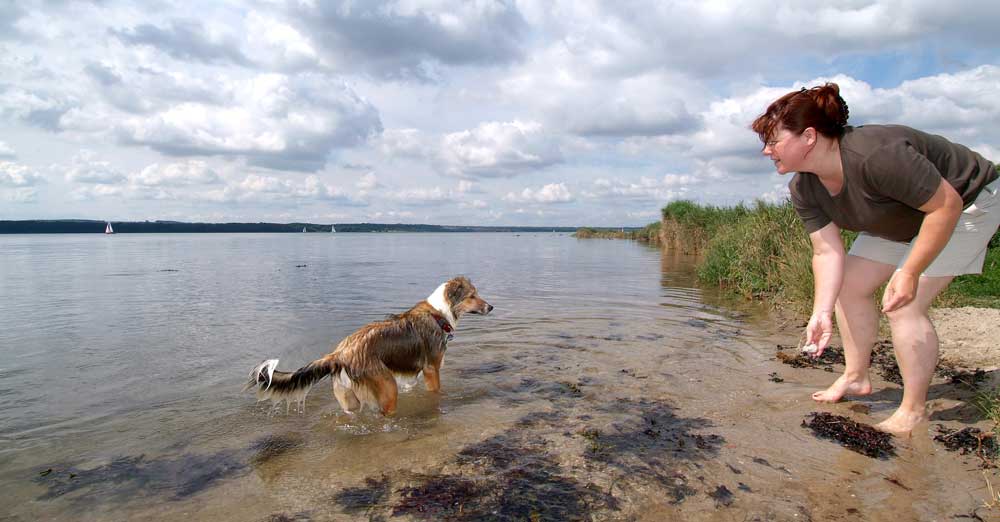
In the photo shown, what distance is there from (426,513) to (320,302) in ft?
33.5

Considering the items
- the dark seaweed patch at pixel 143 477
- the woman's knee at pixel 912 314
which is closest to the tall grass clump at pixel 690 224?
the woman's knee at pixel 912 314

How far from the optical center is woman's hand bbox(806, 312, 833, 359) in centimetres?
374

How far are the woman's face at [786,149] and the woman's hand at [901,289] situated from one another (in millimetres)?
1024

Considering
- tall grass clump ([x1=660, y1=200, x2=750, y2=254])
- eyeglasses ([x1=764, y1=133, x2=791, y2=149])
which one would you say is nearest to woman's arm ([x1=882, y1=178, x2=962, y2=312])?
eyeglasses ([x1=764, y1=133, x2=791, y2=149])

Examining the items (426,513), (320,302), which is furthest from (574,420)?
(320,302)

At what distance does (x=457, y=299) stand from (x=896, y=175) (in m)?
4.64

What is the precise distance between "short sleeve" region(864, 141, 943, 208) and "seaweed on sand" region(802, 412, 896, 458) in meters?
1.88

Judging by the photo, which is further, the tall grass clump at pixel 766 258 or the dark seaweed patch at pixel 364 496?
the tall grass clump at pixel 766 258

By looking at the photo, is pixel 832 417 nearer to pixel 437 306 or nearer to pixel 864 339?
pixel 864 339

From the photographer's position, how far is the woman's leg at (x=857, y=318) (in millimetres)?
4539

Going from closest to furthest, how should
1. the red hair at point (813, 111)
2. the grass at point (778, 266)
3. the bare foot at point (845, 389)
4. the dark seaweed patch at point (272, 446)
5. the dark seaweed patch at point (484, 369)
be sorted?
the red hair at point (813, 111), the dark seaweed patch at point (272, 446), the bare foot at point (845, 389), the dark seaweed patch at point (484, 369), the grass at point (778, 266)

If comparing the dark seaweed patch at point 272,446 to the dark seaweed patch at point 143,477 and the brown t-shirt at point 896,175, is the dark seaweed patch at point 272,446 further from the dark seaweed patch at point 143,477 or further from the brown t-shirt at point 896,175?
the brown t-shirt at point 896,175

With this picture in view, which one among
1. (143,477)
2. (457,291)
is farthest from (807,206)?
(143,477)

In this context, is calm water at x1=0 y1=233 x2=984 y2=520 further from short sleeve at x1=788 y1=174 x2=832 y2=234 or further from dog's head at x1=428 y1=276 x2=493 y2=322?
short sleeve at x1=788 y1=174 x2=832 y2=234
